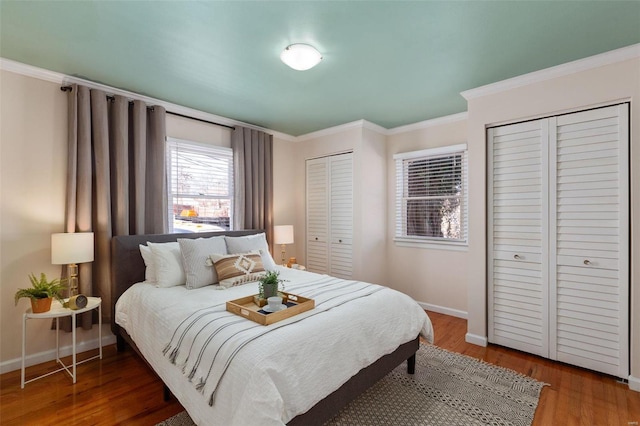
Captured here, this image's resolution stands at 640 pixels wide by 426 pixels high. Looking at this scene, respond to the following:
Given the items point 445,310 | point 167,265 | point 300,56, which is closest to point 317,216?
point 445,310

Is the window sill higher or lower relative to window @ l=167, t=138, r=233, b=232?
lower

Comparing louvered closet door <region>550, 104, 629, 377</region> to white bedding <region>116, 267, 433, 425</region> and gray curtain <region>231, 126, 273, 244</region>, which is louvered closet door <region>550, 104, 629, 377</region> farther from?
gray curtain <region>231, 126, 273, 244</region>

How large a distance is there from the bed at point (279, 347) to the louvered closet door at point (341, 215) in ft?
5.00

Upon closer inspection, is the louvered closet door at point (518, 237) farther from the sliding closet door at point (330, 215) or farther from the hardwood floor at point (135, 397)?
the sliding closet door at point (330, 215)

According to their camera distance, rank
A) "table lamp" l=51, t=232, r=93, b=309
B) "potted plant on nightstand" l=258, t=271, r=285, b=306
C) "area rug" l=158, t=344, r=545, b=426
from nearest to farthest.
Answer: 1. "area rug" l=158, t=344, r=545, b=426
2. "potted plant on nightstand" l=258, t=271, r=285, b=306
3. "table lamp" l=51, t=232, r=93, b=309

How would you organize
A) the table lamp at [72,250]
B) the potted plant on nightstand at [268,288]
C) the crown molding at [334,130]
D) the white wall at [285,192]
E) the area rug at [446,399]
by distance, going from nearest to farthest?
the area rug at [446,399] → the potted plant on nightstand at [268,288] → the table lamp at [72,250] → the crown molding at [334,130] → the white wall at [285,192]

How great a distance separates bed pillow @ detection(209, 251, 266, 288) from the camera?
2.67 metres

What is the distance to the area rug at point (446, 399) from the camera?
1954mm

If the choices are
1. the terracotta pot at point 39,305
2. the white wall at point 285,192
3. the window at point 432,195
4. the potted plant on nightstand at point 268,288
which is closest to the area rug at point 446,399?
the potted plant on nightstand at point 268,288

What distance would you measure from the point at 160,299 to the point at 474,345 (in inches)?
116

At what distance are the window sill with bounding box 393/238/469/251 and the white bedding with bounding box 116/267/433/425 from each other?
162cm

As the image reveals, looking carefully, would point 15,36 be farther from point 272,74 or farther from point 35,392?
point 35,392

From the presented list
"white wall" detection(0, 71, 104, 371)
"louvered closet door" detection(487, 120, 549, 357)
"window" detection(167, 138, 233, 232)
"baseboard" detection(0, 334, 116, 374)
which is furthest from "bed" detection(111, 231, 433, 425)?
"louvered closet door" detection(487, 120, 549, 357)

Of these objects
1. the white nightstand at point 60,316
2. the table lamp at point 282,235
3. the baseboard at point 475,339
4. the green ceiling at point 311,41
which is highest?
the green ceiling at point 311,41
